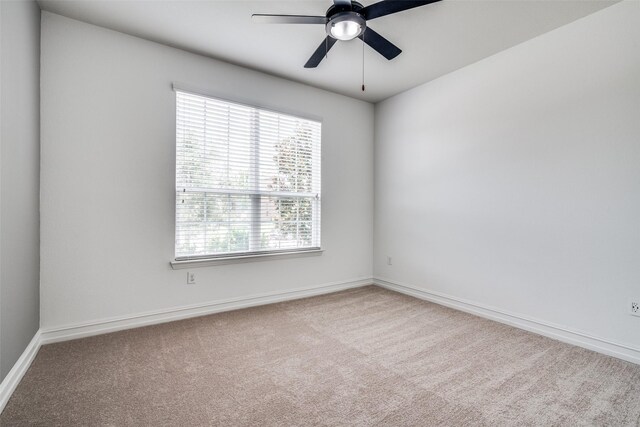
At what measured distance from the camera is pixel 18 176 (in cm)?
195

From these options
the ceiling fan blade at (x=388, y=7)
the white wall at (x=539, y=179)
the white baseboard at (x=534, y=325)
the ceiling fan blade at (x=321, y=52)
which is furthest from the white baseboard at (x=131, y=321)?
the ceiling fan blade at (x=388, y=7)

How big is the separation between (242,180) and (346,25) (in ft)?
6.28

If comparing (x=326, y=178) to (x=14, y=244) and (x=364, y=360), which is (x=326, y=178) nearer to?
(x=364, y=360)

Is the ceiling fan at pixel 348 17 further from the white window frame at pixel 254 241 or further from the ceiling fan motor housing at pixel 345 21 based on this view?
the white window frame at pixel 254 241

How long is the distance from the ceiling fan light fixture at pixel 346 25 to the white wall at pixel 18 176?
193 cm

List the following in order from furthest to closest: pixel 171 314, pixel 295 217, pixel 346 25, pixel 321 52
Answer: pixel 295 217, pixel 171 314, pixel 321 52, pixel 346 25

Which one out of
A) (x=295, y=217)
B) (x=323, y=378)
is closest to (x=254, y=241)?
(x=295, y=217)

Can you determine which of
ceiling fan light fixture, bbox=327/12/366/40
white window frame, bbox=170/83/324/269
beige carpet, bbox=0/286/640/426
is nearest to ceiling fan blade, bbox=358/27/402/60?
ceiling fan light fixture, bbox=327/12/366/40

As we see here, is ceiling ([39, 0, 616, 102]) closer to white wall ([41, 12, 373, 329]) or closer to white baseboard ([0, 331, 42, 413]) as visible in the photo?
white wall ([41, 12, 373, 329])

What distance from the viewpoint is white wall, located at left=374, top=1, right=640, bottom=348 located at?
2.32 metres

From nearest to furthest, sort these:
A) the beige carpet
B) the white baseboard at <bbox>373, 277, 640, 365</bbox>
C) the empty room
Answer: the beige carpet → the empty room → the white baseboard at <bbox>373, 277, 640, 365</bbox>

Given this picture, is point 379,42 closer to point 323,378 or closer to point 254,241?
point 254,241

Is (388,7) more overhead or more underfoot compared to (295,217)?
more overhead

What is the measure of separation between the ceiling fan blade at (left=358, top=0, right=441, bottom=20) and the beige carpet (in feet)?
7.85
